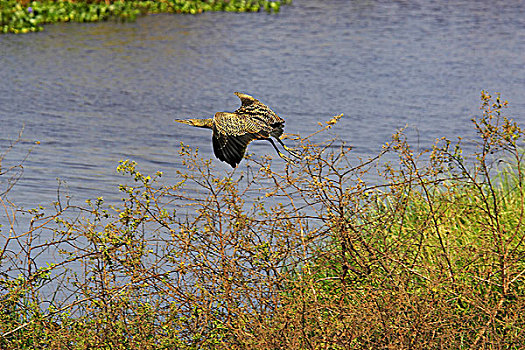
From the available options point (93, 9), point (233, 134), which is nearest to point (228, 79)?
point (93, 9)

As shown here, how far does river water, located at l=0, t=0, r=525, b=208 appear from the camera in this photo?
878 cm

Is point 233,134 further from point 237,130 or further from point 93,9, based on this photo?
point 93,9

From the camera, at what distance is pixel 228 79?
40.2 feet

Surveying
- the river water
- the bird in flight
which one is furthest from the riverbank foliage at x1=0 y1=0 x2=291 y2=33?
the bird in flight

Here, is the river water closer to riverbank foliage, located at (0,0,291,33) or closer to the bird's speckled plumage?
riverbank foliage, located at (0,0,291,33)

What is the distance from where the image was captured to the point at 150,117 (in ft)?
34.2

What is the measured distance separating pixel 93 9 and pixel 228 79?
Answer: 771cm

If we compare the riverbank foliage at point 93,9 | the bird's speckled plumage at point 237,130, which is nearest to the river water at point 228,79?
the riverbank foliage at point 93,9

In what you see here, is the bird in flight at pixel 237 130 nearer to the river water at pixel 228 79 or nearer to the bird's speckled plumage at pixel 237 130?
the bird's speckled plumage at pixel 237 130

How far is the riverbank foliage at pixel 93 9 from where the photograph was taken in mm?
17297

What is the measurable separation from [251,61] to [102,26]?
217 inches

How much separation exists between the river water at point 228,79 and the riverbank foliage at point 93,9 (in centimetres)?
45

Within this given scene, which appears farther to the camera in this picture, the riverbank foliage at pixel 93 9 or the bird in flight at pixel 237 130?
the riverbank foliage at pixel 93 9

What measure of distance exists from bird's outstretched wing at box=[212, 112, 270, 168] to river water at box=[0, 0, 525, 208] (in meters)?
3.02
